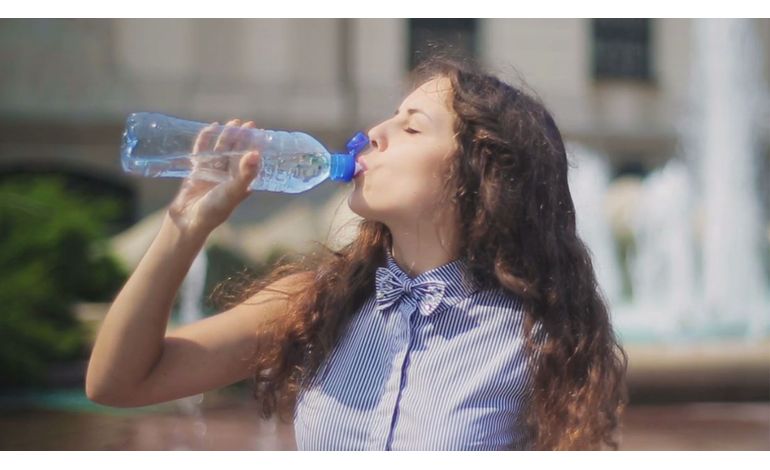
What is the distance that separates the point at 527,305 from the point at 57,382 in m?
5.97

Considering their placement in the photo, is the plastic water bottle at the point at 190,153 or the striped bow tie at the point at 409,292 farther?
the plastic water bottle at the point at 190,153

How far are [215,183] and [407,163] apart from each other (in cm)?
29

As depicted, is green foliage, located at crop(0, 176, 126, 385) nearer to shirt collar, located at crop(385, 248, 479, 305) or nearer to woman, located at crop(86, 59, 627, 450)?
woman, located at crop(86, 59, 627, 450)

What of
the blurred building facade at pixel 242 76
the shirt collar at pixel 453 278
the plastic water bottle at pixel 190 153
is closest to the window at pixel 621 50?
the blurred building facade at pixel 242 76

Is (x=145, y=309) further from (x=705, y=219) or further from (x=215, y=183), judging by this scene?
(x=705, y=219)

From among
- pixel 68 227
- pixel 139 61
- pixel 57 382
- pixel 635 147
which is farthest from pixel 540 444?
pixel 635 147

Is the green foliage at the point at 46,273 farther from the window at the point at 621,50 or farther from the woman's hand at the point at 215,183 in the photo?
the window at the point at 621,50

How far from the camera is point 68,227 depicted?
758 cm

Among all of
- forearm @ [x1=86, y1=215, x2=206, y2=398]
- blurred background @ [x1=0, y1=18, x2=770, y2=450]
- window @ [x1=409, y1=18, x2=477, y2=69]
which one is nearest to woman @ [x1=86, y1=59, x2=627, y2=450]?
forearm @ [x1=86, y1=215, x2=206, y2=398]

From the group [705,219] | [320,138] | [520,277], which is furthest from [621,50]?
[520,277]

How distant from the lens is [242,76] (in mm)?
12883

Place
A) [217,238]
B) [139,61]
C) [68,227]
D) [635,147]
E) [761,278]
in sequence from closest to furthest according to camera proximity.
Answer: [68,227] < [217,238] < [761,278] < [139,61] < [635,147]

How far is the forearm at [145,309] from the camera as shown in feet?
5.23

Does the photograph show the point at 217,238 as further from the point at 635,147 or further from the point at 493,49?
the point at 635,147
